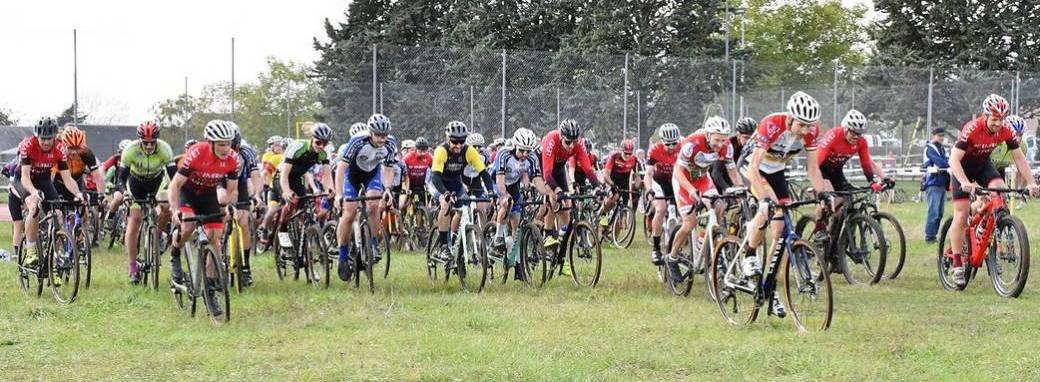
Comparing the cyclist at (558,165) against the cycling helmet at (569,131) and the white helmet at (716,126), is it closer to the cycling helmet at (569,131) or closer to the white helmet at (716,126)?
the cycling helmet at (569,131)

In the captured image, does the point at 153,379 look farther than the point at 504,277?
No

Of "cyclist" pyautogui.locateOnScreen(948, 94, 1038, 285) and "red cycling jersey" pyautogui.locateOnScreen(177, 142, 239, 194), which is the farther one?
"cyclist" pyautogui.locateOnScreen(948, 94, 1038, 285)

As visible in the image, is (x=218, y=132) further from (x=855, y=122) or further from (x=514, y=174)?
(x=855, y=122)

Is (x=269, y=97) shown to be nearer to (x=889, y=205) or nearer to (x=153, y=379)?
(x=889, y=205)

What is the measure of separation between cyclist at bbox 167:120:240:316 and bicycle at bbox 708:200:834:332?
401 centimetres

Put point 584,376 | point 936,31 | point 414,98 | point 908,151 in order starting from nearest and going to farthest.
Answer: point 584,376 → point 414,98 → point 908,151 → point 936,31

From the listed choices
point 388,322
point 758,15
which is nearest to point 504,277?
point 388,322

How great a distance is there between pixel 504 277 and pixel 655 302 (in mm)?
1883

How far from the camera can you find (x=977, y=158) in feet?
39.0

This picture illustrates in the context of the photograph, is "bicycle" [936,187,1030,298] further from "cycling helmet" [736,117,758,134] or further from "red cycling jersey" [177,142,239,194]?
"red cycling jersey" [177,142,239,194]

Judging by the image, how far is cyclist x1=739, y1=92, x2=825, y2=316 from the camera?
30.4ft

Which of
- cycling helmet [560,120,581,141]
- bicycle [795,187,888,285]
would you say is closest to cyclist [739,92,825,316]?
bicycle [795,187,888,285]

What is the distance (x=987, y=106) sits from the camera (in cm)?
1155

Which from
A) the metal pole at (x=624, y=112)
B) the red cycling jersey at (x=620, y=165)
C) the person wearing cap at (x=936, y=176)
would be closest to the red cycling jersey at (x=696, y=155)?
the person wearing cap at (x=936, y=176)
